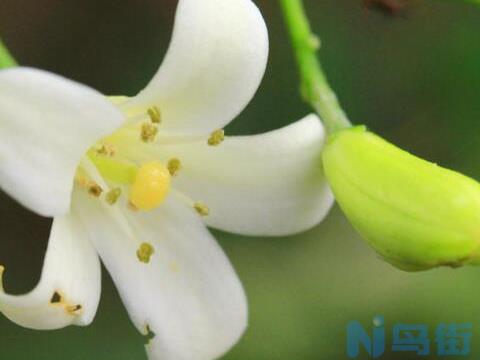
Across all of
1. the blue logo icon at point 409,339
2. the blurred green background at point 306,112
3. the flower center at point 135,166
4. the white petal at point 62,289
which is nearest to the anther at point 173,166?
the flower center at point 135,166

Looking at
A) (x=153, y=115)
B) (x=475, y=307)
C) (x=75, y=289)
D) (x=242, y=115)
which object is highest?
(x=153, y=115)

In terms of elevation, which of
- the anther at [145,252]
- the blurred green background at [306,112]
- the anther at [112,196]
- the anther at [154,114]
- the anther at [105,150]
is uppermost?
the anther at [154,114]

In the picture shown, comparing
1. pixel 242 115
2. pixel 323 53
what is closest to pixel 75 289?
pixel 242 115

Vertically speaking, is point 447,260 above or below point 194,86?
below

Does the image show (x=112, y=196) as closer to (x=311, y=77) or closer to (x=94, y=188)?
(x=94, y=188)

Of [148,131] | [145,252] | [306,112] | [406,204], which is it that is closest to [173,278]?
[145,252]

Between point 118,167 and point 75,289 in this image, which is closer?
point 75,289

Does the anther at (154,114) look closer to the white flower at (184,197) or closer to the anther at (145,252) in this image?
the white flower at (184,197)

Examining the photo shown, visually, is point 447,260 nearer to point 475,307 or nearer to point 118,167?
point 118,167
